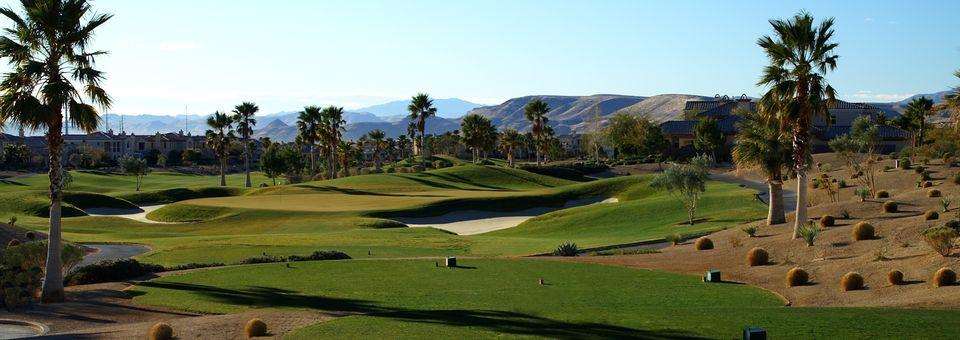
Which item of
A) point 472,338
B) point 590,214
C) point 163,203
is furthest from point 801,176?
point 163,203

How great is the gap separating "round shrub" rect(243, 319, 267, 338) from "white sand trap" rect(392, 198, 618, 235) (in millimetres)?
48034

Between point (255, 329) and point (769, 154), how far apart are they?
3172 centimetres

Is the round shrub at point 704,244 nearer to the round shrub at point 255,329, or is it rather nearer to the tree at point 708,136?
the round shrub at point 255,329

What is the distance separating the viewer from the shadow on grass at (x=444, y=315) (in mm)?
21062

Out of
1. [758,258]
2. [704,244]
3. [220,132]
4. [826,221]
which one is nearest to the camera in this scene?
[758,258]

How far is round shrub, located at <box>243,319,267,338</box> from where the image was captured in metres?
21.9

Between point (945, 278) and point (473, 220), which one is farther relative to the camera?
point (473, 220)

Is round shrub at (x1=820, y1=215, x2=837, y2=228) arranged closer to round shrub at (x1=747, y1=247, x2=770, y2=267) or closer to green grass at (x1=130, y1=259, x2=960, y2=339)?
round shrub at (x1=747, y1=247, x2=770, y2=267)

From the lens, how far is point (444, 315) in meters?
24.7

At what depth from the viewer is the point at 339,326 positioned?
23062 millimetres

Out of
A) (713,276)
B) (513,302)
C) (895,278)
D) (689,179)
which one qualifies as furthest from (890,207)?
(513,302)

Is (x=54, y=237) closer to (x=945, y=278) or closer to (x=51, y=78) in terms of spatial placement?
(x=51, y=78)

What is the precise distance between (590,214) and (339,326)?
44.7 meters

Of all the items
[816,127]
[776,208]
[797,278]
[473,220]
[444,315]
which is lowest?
[473,220]
